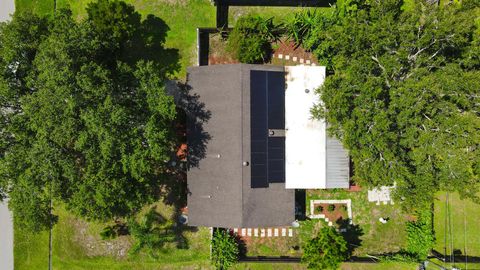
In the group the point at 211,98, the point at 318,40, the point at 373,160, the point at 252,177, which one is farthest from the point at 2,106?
the point at 373,160

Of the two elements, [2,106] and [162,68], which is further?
[162,68]

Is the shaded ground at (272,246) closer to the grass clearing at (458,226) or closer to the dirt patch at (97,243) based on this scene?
the dirt patch at (97,243)

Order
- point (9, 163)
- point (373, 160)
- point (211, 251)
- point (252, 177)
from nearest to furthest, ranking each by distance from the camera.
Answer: point (9, 163) < point (373, 160) < point (252, 177) < point (211, 251)

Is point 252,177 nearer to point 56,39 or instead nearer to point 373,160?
point 373,160

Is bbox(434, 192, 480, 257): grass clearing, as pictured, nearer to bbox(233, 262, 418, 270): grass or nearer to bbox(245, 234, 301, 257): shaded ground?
bbox(233, 262, 418, 270): grass

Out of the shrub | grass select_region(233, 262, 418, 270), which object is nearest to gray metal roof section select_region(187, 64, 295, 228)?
grass select_region(233, 262, 418, 270)

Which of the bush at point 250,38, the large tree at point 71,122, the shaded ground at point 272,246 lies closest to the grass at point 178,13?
the bush at point 250,38

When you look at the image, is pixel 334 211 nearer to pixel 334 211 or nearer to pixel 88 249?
pixel 334 211
